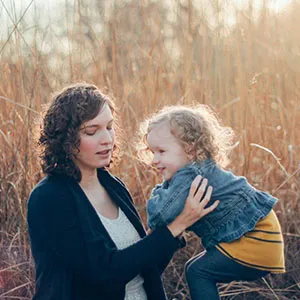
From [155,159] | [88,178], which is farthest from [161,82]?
[155,159]

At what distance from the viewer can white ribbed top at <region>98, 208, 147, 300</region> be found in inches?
94.0

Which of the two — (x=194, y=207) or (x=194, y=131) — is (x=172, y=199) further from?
(x=194, y=131)

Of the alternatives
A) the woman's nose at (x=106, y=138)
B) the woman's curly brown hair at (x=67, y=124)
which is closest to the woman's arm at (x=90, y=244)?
the woman's curly brown hair at (x=67, y=124)

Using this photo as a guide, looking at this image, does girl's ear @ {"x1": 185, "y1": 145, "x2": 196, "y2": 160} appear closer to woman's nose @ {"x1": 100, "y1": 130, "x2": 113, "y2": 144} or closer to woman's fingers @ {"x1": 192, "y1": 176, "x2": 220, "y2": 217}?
woman's fingers @ {"x1": 192, "y1": 176, "x2": 220, "y2": 217}

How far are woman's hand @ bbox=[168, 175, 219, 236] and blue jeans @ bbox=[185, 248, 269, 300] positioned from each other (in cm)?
16

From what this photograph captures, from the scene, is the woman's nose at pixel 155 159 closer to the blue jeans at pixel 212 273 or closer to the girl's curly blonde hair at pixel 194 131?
the girl's curly blonde hair at pixel 194 131

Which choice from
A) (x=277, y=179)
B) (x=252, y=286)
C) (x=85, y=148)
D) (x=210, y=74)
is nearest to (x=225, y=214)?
(x=85, y=148)

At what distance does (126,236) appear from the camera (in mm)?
2426

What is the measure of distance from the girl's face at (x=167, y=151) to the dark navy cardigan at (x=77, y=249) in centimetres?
23

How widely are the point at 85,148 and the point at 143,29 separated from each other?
1471mm

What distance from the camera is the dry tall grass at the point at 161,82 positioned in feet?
10.4

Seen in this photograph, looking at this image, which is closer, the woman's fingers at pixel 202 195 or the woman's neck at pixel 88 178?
the woman's fingers at pixel 202 195

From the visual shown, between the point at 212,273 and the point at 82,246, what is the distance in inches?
18.5

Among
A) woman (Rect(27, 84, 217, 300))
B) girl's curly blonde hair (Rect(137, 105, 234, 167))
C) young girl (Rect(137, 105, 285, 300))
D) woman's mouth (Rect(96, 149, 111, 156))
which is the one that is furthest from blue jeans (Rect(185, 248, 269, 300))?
woman's mouth (Rect(96, 149, 111, 156))
